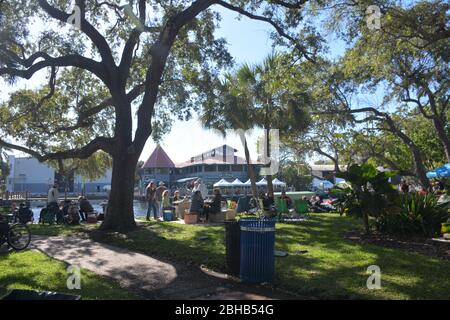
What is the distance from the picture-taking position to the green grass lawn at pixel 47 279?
6.73 m

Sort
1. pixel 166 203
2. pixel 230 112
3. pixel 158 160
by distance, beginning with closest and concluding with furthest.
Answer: pixel 166 203 < pixel 230 112 < pixel 158 160

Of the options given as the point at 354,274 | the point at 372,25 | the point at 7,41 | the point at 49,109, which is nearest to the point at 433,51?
the point at 372,25

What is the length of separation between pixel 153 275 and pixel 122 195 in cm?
681

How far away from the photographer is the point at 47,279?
301 inches

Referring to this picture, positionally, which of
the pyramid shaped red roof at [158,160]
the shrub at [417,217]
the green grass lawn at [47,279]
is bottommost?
the green grass lawn at [47,279]

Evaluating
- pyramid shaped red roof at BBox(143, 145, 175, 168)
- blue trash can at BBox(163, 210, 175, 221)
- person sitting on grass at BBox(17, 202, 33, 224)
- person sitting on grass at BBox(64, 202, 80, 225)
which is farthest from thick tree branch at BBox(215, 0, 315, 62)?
pyramid shaped red roof at BBox(143, 145, 175, 168)

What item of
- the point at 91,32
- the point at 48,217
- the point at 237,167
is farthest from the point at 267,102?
the point at 237,167

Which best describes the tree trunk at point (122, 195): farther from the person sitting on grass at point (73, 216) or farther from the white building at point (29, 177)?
the white building at point (29, 177)

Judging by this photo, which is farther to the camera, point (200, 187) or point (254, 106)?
point (254, 106)

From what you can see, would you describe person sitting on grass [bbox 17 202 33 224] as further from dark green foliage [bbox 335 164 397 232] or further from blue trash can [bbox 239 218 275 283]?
blue trash can [bbox 239 218 275 283]

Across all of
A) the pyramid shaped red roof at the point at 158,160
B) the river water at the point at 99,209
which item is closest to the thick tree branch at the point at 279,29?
the river water at the point at 99,209

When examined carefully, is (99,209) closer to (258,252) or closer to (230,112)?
(230,112)

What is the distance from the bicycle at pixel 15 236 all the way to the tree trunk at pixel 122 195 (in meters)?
3.01
